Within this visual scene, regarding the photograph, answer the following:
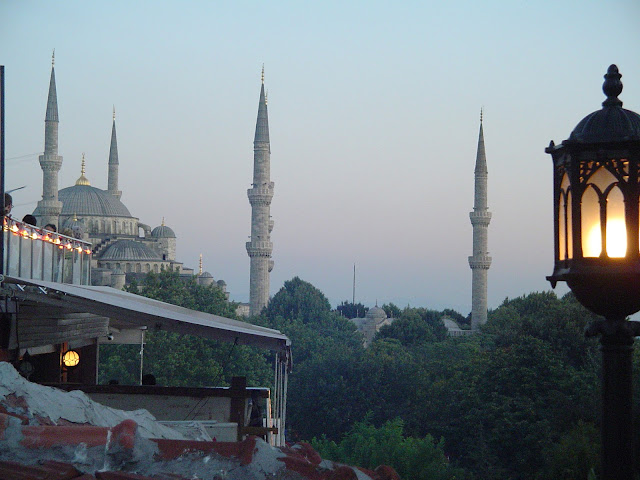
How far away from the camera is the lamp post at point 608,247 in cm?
299

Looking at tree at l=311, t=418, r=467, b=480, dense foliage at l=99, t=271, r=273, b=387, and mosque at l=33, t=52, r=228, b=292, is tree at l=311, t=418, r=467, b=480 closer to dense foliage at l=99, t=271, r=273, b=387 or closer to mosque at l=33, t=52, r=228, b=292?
dense foliage at l=99, t=271, r=273, b=387

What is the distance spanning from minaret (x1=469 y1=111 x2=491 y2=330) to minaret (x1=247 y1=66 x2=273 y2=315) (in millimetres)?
13812

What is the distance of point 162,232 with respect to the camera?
3538 inches

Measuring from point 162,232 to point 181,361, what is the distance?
164 ft

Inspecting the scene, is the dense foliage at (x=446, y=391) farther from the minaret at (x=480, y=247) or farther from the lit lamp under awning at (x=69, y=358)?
the lit lamp under awning at (x=69, y=358)

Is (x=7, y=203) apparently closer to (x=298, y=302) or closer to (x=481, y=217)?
(x=481, y=217)

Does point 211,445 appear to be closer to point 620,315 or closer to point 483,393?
point 620,315

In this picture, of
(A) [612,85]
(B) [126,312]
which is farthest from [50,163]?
(A) [612,85]

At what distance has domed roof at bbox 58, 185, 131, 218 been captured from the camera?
85375mm

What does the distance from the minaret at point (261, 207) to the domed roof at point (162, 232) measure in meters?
24.2

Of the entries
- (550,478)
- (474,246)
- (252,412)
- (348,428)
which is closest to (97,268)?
(474,246)

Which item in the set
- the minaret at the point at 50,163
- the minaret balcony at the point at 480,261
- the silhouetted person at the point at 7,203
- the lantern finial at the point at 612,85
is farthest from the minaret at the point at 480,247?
the lantern finial at the point at 612,85

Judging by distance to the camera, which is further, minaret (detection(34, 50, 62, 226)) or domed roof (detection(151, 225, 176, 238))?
domed roof (detection(151, 225, 176, 238))

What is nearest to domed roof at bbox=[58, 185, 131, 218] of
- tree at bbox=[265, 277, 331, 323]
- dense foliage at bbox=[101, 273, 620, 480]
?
tree at bbox=[265, 277, 331, 323]
